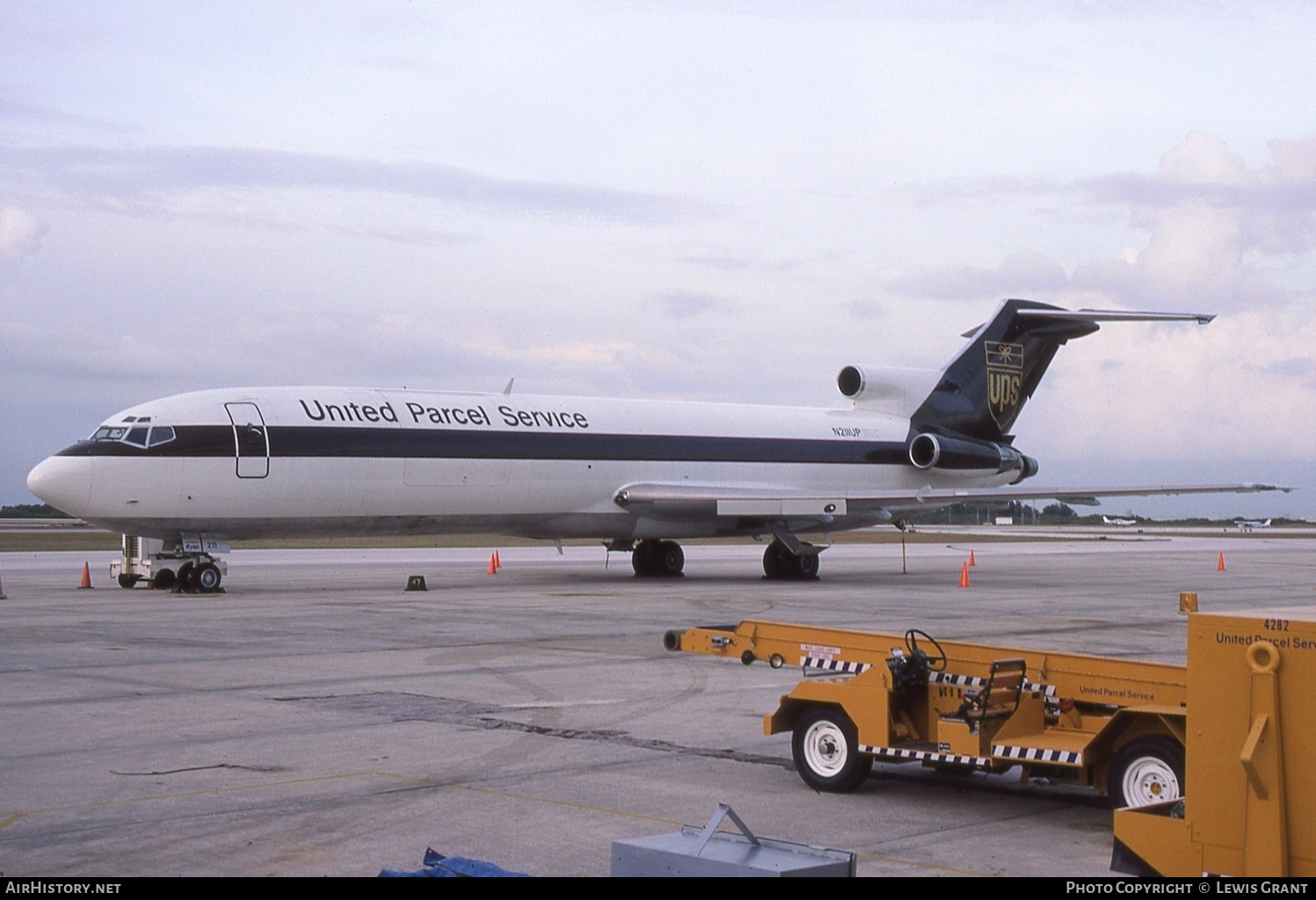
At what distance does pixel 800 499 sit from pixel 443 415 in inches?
349

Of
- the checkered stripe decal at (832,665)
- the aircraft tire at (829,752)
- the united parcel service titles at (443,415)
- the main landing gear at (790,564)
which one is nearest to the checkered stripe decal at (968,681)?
the checkered stripe decal at (832,665)

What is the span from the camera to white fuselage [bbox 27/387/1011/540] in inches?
961

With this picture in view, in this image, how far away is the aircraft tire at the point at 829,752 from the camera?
8859mm

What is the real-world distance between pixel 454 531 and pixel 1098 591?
1391cm

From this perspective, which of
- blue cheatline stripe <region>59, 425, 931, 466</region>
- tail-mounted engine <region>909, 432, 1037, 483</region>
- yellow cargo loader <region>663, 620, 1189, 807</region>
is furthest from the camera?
tail-mounted engine <region>909, 432, 1037, 483</region>

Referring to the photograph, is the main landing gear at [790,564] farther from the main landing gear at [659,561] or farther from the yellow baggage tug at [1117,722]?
the yellow baggage tug at [1117,722]

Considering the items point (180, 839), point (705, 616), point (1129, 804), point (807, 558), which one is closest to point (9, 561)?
point (807, 558)

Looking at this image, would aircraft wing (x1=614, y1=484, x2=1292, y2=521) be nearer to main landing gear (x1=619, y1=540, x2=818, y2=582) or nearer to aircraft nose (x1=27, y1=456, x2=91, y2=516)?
main landing gear (x1=619, y1=540, x2=818, y2=582)

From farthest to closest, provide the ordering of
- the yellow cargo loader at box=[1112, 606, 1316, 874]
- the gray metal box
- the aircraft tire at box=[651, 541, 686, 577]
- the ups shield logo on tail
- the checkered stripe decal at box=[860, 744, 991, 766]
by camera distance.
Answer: the ups shield logo on tail → the aircraft tire at box=[651, 541, 686, 577] → the checkered stripe decal at box=[860, 744, 991, 766] → the yellow cargo loader at box=[1112, 606, 1316, 874] → the gray metal box

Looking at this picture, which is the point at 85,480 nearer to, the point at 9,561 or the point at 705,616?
the point at 705,616

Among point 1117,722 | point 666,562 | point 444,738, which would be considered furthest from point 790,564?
point 1117,722

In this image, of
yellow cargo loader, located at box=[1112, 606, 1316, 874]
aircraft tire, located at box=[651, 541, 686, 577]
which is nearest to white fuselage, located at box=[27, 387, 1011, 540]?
aircraft tire, located at box=[651, 541, 686, 577]

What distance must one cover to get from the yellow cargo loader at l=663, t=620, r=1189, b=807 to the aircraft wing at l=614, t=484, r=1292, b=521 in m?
21.3
